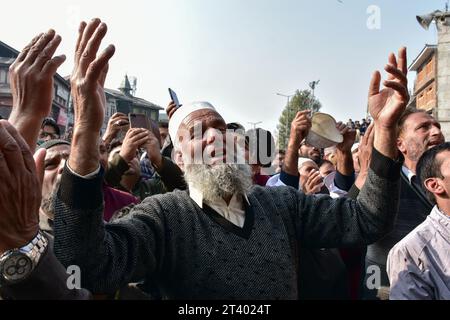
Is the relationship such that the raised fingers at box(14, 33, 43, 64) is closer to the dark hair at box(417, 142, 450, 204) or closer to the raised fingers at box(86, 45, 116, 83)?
the raised fingers at box(86, 45, 116, 83)

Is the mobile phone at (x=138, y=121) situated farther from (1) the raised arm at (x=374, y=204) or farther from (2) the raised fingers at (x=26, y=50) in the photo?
(2) the raised fingers at (x=26, y=50)

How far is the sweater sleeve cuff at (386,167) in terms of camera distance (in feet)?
6.64

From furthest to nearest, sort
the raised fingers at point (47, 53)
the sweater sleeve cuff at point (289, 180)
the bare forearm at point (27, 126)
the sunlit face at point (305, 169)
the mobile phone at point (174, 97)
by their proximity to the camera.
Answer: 1. the sunlit face at point (305, 169)
2. the mobile phone at point (174, 97)
3. the sweater sleeve cuff at point (289, 180)
4. the raised fingers at point (47, 53)
5. the bare forearm at point (27, 126)

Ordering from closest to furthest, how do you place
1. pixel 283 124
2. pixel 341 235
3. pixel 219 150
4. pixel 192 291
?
pixel 192 291, pixel 341 235, pixel 219 150, pixel 283 124

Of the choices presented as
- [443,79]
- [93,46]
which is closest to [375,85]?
[93,46]

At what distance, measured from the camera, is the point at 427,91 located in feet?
111

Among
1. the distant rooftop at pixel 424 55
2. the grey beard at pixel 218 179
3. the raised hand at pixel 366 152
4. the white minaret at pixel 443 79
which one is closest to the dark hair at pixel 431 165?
the raised hand at pixel 366 152

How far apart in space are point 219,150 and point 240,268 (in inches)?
27.4

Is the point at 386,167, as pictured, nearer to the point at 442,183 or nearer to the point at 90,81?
the point at 442,183

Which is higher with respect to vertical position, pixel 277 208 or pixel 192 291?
pixel 277 208

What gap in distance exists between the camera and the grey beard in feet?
6.93
